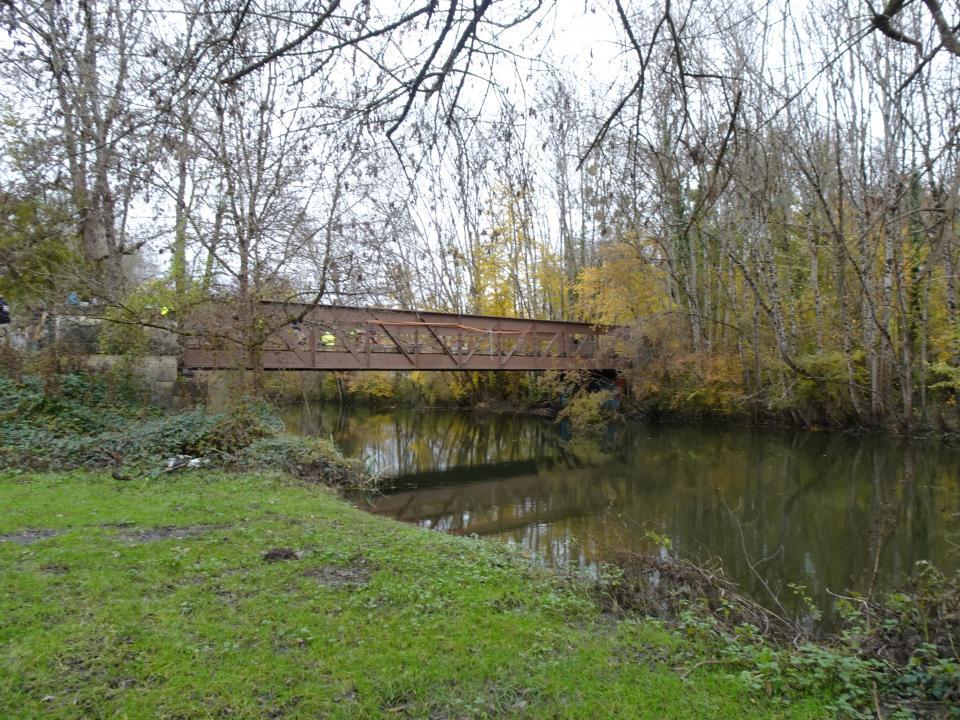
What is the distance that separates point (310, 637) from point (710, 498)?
10.2 meters

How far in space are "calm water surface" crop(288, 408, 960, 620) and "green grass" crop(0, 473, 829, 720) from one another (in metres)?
3.02

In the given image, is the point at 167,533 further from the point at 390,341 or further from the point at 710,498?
the point at 390,341

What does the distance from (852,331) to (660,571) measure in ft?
57.5

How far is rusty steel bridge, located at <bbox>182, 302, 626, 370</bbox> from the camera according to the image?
12.7 meters

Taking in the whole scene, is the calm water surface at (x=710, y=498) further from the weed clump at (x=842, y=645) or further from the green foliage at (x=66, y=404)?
the green foliage at (x=66, y=404)

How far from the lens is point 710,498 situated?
12727 mm

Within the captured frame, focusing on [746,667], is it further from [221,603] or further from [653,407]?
[653,407]

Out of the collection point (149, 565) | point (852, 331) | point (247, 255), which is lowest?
point (149, 565)

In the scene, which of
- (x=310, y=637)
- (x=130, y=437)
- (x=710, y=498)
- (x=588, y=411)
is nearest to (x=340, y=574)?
(x=310, y=637)

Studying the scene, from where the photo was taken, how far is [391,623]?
460cm

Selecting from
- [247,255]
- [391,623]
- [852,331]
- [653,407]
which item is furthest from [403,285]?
[653,407]

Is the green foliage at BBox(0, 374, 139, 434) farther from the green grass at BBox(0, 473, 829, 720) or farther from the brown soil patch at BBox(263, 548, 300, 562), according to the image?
the brown soil patch at BBox(263, 548, 300, 562)

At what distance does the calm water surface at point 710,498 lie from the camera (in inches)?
336

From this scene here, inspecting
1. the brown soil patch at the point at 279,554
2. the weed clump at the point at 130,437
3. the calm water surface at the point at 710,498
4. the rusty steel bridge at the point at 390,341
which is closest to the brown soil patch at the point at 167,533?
the brown soil patch at the point at 279,554
